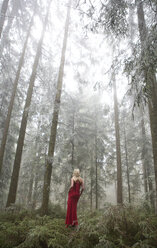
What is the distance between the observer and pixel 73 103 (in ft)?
40.8

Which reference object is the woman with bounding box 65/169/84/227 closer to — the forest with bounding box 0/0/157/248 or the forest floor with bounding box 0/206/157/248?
the forest with bounding box 0/0/157/248

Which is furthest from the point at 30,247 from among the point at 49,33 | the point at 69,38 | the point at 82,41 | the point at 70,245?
the point at 49,33

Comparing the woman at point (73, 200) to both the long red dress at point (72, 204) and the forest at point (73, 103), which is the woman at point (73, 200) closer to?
the long red dress at point (72, 204)

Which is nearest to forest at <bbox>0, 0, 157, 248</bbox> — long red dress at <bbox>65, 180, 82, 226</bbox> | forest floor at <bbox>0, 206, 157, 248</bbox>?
forest floor at <bbox>0, 206, 157, 248</bbox>

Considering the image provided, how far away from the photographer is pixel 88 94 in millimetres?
17094

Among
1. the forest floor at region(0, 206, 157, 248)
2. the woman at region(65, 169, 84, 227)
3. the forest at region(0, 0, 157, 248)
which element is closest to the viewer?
the forest floor at region(0, 206, 157, 248)

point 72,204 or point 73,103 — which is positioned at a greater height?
point 73,103

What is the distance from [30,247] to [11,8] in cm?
1360

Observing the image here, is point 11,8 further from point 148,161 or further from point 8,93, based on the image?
point 148,161

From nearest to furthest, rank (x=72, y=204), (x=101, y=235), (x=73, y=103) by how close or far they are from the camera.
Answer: (x=101, y=235) → (x=72, y=204) → (x=73, y=103)

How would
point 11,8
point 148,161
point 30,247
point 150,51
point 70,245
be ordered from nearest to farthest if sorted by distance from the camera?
point 30,247, point 70,245, point 150,51, point 11,8, point 148,161

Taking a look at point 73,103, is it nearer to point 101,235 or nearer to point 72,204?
point 72,204

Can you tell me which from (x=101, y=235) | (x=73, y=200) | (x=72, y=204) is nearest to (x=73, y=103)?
(x=73, y=200)

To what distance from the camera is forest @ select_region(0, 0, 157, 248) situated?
3.83m
